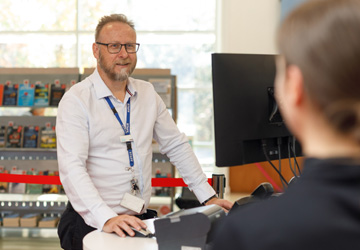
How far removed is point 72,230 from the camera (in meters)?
2.23

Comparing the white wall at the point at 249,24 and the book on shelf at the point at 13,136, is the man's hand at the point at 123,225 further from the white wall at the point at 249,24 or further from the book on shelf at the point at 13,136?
the white wall at the point at 249,24

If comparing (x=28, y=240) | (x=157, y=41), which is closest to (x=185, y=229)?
(x=28, y=240)

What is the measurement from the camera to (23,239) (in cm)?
549

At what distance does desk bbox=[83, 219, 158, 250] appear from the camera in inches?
64.1

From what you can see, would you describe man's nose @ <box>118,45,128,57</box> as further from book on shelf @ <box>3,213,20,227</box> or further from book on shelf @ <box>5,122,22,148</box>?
book on shelf @ <box>5,122,22,148</box>

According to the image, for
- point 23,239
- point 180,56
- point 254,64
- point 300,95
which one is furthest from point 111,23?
point 180,56

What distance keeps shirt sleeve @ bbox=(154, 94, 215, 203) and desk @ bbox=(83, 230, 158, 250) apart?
693 mm

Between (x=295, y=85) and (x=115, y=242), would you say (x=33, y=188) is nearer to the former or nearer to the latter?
(x=115, y=242)

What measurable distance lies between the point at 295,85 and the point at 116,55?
181 cm

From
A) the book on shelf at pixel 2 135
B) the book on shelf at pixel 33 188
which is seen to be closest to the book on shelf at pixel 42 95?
the book on shelf at pixel 2 135

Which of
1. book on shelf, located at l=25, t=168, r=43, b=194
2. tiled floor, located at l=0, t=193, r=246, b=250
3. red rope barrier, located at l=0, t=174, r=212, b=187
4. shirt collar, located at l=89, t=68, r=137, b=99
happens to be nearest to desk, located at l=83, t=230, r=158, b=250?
shirt collar, located at l=89, t=68, r=137, b=99

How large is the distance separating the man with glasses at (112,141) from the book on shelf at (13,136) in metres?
3.60

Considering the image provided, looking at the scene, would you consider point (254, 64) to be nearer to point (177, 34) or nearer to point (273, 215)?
point (273, 215)

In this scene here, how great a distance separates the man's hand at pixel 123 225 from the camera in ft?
5.76
